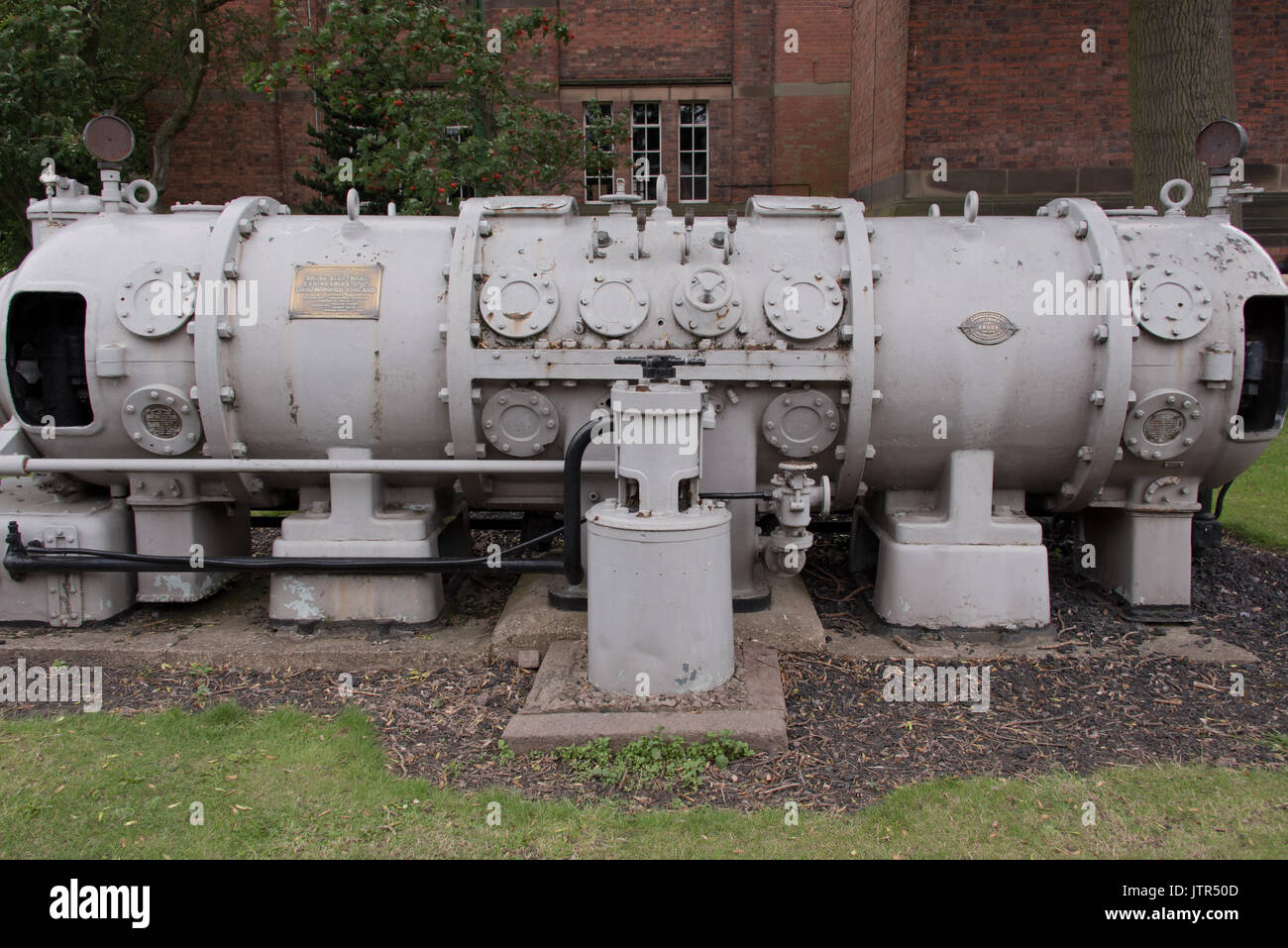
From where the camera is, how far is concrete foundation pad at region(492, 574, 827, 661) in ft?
16.3

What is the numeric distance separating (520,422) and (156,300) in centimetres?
200

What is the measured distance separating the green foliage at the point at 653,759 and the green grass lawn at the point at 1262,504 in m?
5.38

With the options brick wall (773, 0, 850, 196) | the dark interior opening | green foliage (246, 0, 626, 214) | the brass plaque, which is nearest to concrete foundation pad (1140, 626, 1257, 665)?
the brass plaque

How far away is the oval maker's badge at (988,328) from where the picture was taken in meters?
4.89

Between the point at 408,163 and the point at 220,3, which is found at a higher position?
the point at 220,3

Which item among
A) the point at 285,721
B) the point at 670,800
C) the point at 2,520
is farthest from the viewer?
the point at 2,520

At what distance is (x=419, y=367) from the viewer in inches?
195

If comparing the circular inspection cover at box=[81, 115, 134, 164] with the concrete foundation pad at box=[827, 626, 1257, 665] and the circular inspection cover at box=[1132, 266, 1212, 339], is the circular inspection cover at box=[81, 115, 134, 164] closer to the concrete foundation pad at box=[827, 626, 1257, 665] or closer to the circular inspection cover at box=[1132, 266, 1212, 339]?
the concrete foundation pad at box=[827, 626, 1257, 665]

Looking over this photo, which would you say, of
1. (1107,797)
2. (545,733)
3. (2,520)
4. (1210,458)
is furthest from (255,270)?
(1210,458)

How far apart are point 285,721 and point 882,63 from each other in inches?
598

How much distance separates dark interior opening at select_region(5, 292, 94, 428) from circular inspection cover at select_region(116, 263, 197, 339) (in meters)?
0.48

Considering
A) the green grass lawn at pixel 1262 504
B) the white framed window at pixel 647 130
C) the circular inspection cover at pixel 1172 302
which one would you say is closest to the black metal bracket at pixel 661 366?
the circular inspection cover at pixel 1172 302

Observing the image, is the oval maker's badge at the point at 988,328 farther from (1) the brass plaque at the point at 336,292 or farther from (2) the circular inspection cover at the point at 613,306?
(1) the brass plaque at the point at 336,292

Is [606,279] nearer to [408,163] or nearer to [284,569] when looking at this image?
[284,569]
